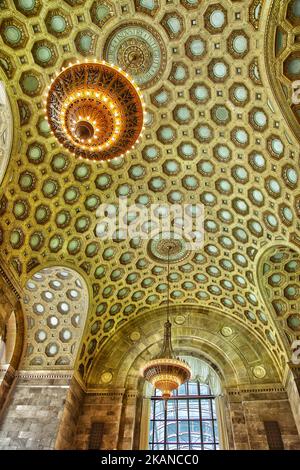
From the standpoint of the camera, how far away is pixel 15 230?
1007 cm

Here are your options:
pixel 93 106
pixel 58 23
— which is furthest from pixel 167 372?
pixel 58 23

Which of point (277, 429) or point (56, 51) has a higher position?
point (56, 51)

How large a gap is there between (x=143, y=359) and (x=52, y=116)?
36.4 feet

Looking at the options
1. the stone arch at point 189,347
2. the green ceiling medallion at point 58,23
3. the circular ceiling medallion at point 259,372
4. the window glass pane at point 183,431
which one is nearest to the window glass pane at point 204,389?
the window glass pane at point 183,431

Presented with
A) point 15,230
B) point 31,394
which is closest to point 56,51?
point 15,230

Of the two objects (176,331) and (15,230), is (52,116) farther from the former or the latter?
(176,331)

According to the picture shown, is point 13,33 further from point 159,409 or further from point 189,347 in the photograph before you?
point 159,409

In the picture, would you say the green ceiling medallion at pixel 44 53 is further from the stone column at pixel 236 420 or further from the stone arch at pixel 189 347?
the stone column at pixel 236 420

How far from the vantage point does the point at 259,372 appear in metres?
13.4

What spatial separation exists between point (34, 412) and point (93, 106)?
10.3 m

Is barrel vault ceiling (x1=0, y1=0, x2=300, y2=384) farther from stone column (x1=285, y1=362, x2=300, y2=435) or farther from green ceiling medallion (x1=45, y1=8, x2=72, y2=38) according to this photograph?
stone column (x1=285, y1=362, x2=300, y2=435)

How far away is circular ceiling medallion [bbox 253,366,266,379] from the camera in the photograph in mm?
13305
